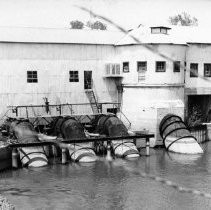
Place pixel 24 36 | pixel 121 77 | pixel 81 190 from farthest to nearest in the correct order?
pixel 121 77 → pixel 24 36 → pixel 81 190

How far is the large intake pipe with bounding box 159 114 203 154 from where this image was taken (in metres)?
39.3

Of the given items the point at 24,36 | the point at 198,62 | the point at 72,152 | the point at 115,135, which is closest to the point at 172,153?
the point at 115,135

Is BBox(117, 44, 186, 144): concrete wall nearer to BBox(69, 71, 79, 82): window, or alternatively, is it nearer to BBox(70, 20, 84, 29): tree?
BBox(69, 71, 79, 82): window

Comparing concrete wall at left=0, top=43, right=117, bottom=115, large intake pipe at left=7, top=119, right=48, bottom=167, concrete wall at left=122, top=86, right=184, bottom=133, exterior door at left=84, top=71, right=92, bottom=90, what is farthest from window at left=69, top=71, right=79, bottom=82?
large intake pipe at left=7, top=119, right=48, bottom=167

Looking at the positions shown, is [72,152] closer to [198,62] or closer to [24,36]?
[24,36]

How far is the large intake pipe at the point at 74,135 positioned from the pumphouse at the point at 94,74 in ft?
13.0

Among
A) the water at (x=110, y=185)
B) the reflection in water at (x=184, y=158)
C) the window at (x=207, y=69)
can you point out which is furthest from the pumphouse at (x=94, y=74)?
the water at (x=110, y=185)

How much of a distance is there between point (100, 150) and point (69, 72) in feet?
33.0

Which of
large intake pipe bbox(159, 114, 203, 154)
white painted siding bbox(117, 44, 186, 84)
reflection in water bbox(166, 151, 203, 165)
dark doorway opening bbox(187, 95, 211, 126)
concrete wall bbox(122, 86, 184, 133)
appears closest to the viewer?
reflection in water bbox(166, 151, 203, 165)

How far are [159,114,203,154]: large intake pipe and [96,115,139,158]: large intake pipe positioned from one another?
4478 mm

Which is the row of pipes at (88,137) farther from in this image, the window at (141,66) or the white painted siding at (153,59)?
the window at (141,66)

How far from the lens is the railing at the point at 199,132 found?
45188 mm

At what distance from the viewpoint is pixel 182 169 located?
32.7m

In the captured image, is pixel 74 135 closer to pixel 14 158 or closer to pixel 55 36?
pixel 14 158
